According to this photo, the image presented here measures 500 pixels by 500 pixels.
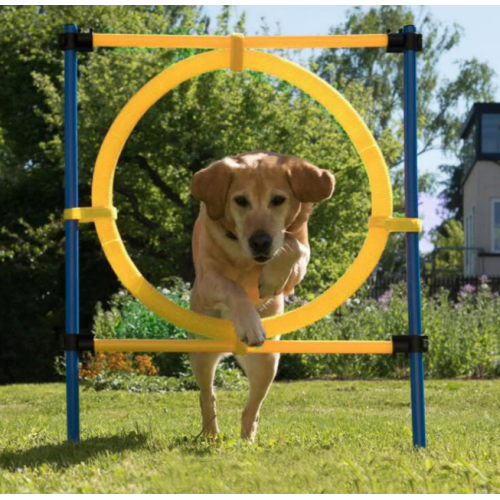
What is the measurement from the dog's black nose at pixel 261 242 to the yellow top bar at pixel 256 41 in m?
1.20

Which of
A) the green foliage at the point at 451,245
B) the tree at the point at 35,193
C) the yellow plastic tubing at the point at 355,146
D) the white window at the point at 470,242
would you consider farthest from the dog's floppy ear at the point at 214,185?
the green foliage at the point at 451,245

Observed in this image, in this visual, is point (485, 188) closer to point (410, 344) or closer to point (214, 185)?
point (410, 344)

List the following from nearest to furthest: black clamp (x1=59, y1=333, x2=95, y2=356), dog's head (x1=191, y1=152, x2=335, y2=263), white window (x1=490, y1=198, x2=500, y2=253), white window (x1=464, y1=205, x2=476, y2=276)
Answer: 1. dog's head (x1=191, y1=152, x2=335, y2=263)
2. black clamp (x1=59, y1=333, x2=95, y2=356)
3. white window (x1=490, y1=198, x2=500, y2=253)
4. white window (x1=464, y1=205, x2=476, y2=276)

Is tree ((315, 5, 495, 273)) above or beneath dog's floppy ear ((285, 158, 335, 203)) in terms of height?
above

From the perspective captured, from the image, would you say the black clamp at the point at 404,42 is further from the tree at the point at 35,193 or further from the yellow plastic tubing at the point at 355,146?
the tree at the point at 35,193

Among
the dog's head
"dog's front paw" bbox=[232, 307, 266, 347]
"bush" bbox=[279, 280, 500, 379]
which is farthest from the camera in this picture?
"bush" bbox=[279, 280, 500, 379]

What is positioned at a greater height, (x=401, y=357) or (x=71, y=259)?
(x=71, y=259)

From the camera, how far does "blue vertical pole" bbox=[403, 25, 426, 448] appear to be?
481 centimetres

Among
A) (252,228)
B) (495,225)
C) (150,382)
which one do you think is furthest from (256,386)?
(495,225)

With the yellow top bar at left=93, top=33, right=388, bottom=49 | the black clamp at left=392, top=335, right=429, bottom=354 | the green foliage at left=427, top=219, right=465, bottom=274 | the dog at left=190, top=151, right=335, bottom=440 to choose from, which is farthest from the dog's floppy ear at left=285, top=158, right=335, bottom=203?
the green foliage at left=427, top=219, right=465, bottom=274

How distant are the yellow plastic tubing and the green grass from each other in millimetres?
701

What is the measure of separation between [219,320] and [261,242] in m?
0.72

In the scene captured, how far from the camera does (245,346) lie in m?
4.79

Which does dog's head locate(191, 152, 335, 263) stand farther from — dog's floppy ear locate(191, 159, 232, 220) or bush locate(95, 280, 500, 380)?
bush locate(95, 280, 500, 380)
